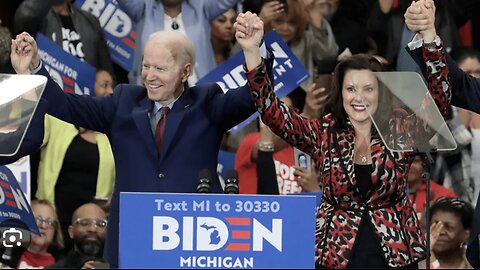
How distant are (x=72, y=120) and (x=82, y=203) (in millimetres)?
2245

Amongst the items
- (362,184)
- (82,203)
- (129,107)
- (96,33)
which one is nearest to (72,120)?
(129,107)

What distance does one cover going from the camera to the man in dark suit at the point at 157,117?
18.1 ft

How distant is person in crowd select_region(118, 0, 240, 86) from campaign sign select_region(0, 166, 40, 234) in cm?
273

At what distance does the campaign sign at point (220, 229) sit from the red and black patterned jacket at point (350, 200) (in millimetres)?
1010

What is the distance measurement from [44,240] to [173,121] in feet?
6.85

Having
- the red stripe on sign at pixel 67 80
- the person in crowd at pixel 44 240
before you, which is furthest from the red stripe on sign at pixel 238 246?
the red stripe on sign at pixel 67 80

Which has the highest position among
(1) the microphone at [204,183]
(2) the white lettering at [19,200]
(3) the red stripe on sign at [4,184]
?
(3) the red stripe on sign at [4,184]

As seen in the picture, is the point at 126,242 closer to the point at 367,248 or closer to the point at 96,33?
the point at 367,248

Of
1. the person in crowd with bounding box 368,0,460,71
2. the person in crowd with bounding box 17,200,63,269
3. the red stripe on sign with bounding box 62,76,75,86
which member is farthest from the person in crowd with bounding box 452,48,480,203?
the person in crowd with bounding box 17,200,63,269

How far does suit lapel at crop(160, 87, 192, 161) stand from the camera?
554 cm

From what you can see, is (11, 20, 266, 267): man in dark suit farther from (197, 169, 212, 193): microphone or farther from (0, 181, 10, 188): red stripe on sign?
(197, 169, 212, 193): microphone

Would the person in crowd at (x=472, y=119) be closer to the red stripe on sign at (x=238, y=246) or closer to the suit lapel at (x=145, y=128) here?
the suit lapel at (x=145, y=128)

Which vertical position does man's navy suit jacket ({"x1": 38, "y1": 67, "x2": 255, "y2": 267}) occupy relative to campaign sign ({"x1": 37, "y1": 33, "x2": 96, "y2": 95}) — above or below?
below

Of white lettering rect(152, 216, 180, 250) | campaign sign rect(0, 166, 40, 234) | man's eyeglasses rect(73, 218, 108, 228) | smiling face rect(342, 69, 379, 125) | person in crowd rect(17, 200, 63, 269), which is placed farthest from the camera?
man's eyeglasses rect(73, 218, 108, 228)
